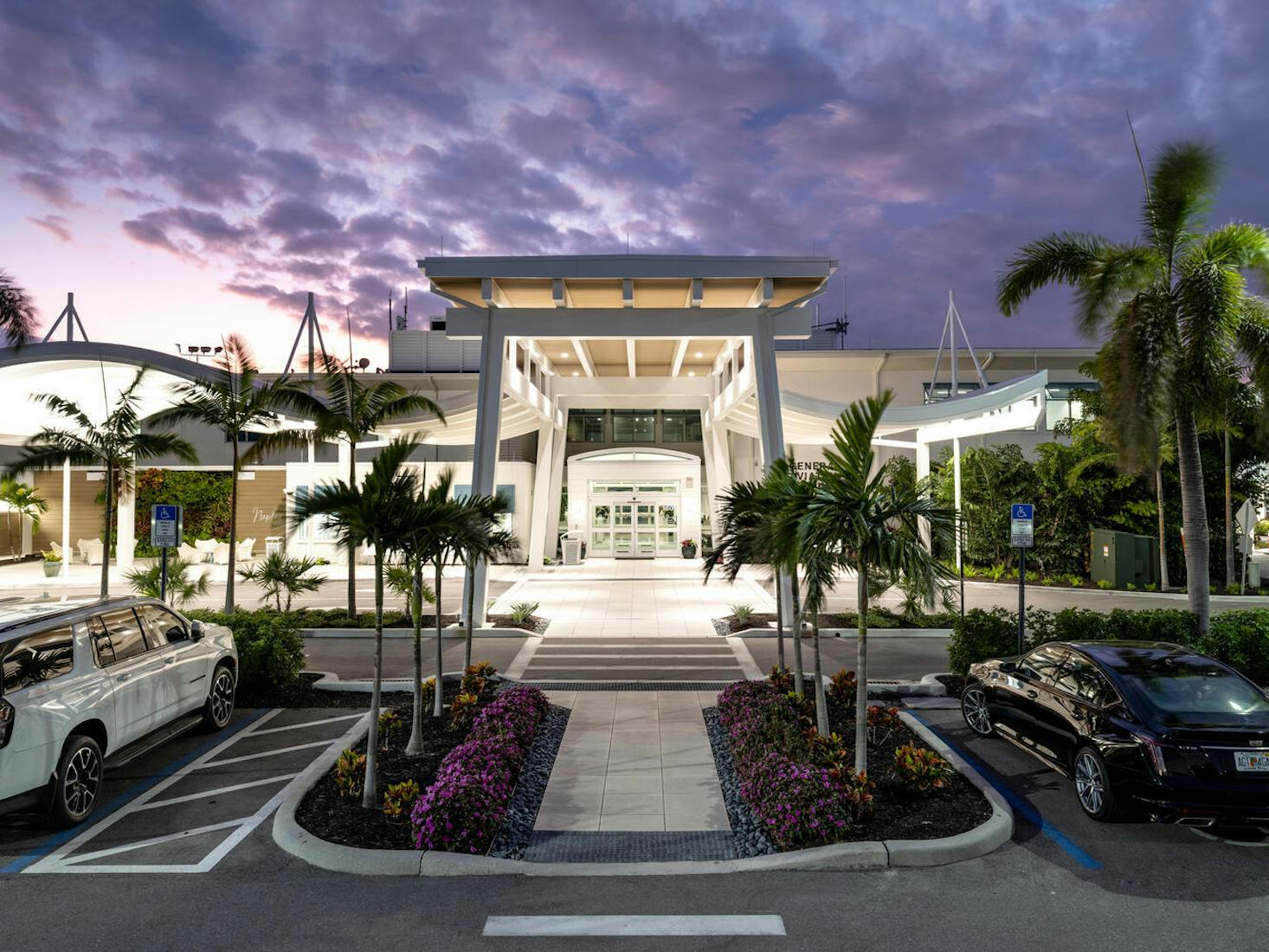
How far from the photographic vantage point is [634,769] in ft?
25.2

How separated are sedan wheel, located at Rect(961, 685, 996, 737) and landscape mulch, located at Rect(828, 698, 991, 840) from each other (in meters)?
1.49

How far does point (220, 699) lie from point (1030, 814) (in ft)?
27.9

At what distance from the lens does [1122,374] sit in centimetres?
1157

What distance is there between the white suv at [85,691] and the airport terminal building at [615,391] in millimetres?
2160

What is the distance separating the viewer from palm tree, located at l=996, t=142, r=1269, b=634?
11305mm

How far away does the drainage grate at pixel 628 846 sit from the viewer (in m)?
5.80

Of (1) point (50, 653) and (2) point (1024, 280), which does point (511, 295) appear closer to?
(2) point (1024, 280)

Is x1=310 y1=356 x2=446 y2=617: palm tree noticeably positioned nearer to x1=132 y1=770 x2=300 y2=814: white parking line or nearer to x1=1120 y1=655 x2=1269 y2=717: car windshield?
x1=132 y1=770 x2=300 y2=814: white parking line

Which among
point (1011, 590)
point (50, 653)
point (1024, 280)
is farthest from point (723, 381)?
point (50, 653)

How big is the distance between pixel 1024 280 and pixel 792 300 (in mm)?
4398

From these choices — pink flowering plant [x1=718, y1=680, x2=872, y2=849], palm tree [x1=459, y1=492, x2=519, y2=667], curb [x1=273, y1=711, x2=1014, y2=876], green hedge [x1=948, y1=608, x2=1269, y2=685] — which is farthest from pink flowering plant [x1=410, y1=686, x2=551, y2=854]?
green hedge [x1=948, y1=608, x2=1269, y2=685]

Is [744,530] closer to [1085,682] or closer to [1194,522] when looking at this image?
[1085,682]

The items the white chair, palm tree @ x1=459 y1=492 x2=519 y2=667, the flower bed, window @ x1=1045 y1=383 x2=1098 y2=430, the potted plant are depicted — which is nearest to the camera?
the flower bed

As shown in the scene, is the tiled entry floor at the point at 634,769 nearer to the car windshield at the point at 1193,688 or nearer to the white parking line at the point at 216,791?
the white parking line at the point at 216,791
